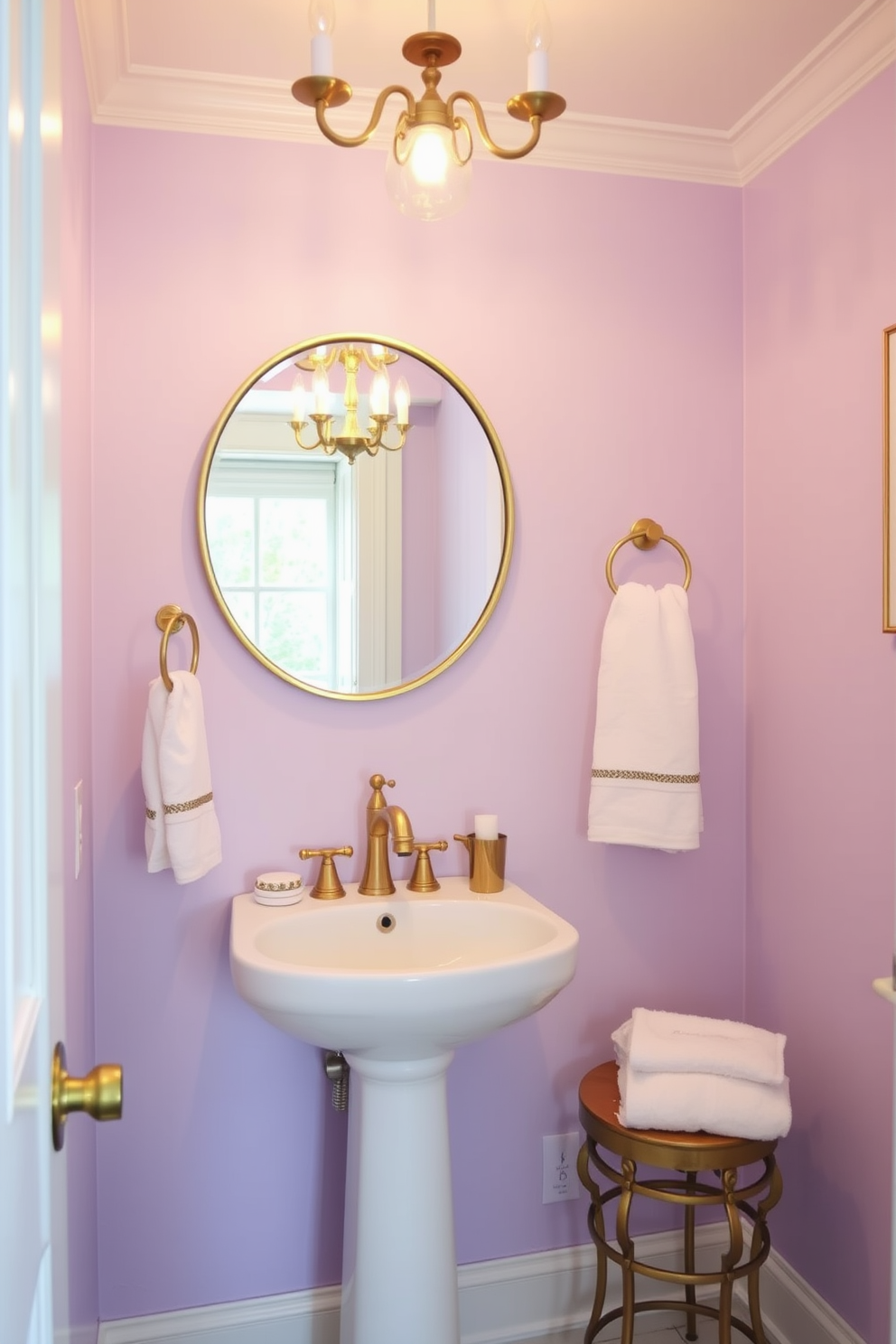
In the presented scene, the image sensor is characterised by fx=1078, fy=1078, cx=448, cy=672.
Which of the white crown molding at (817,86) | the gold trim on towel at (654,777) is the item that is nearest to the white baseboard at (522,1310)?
the gold trim on towel at (654,777)

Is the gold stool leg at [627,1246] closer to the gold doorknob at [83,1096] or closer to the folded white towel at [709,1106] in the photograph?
the folded white towel at [709,1106]

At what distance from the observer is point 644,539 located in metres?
2.23

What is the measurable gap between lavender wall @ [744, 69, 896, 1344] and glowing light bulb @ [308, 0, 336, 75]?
981 mm

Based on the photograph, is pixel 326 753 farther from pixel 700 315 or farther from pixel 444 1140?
pixel 700 315

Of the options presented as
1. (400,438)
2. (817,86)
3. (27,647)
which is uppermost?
(817,86)

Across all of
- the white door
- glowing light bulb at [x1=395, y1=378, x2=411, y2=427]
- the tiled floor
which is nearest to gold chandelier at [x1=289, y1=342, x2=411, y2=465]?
glowing light bulb at [x1=395, y1=378, x2=411, y2=427]

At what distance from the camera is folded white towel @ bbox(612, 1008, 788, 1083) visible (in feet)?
5.90

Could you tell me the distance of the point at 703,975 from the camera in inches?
90.7

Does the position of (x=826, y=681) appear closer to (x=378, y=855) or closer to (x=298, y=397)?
(x=378, y=855)

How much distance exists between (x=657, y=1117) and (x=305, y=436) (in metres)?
1.37

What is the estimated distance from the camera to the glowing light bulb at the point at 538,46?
4.50 feet

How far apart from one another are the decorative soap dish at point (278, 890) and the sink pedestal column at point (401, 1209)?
310 millimetres

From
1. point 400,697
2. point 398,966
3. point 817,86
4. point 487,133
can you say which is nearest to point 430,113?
point 487,133

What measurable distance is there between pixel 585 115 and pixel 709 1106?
6.04 feet
